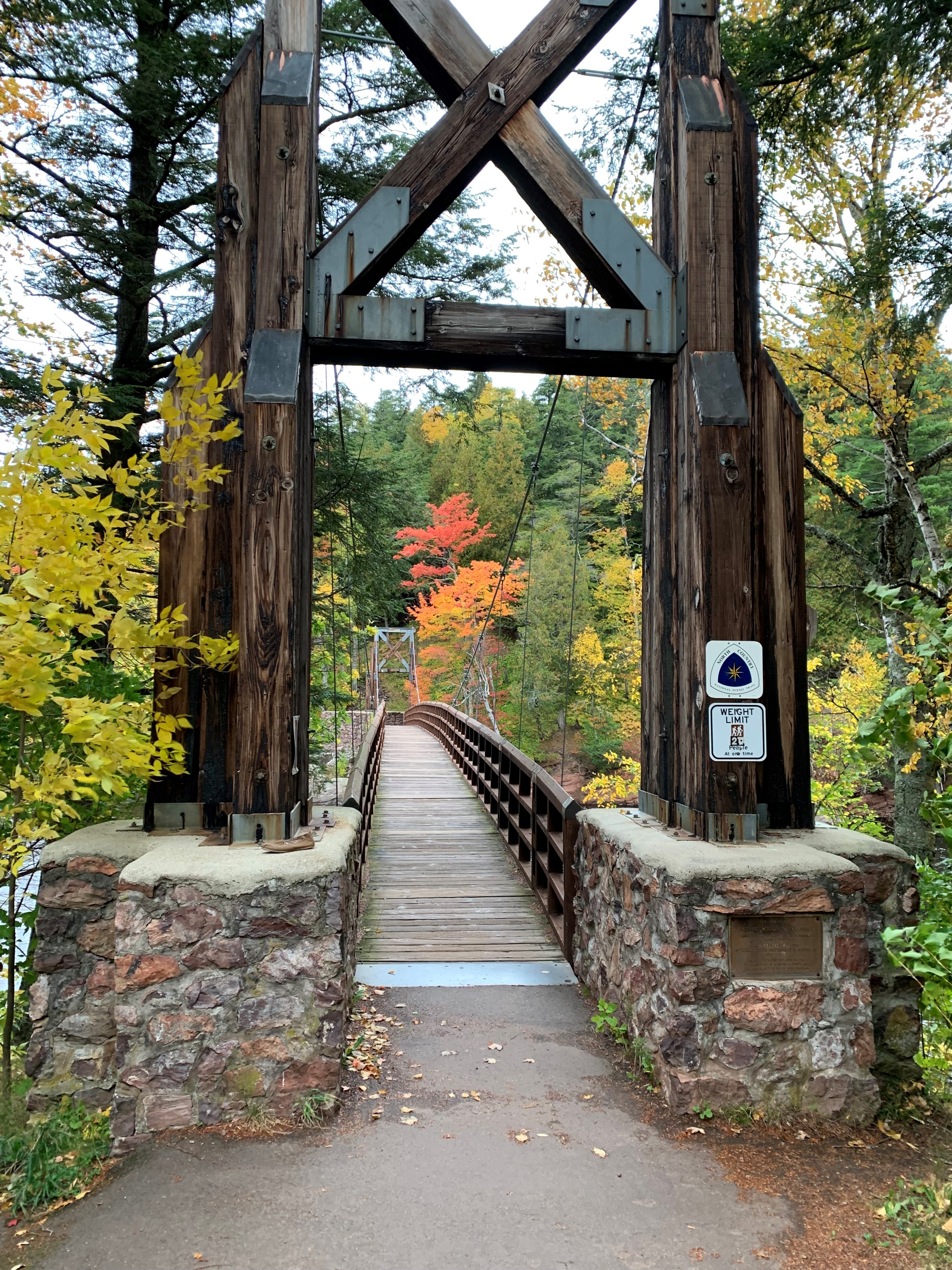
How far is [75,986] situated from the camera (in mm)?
2508

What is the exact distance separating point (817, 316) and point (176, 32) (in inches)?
200

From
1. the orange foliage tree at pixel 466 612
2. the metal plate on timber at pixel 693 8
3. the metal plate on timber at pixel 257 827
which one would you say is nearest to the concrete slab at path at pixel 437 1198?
the metal plate on timber at pixel 257 827

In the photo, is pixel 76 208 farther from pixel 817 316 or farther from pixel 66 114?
pixel 817 316

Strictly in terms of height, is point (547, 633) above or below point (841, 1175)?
above

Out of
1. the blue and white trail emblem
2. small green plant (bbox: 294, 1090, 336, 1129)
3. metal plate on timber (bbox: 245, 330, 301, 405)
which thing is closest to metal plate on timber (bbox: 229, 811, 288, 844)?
small green plant (bbox: 294, 1090, 336, 1129)

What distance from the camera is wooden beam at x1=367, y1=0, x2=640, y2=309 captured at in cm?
287

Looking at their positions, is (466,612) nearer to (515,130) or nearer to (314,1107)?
(515,130)

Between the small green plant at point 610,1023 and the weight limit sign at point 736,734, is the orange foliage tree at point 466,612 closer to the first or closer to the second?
the small green plant at point 610,1023

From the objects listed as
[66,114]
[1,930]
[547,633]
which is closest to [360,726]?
[547,633]

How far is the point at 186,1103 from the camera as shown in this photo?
7.48 ft

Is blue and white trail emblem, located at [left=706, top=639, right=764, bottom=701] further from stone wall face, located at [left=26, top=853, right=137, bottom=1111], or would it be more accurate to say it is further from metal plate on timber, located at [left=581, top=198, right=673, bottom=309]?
stone wall face, located at [left=26, top=853, right=137, bottom=1111]

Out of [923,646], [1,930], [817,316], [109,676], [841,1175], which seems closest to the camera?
[841,1175]

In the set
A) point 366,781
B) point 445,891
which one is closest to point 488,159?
point 445,891

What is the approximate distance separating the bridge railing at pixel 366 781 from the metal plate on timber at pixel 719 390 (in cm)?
218
